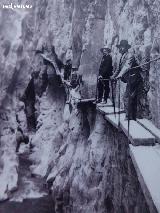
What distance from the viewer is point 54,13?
57.5 feet

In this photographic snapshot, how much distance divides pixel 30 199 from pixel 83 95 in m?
4.94

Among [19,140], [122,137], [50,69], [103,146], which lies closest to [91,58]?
[103,146]

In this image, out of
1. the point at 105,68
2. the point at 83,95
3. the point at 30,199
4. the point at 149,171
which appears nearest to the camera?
the point at 149,171

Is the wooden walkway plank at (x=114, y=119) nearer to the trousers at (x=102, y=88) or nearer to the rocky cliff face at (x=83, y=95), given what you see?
the rocky cliff face at (x=83, y=95)

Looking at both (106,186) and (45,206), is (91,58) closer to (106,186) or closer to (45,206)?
(106,186)

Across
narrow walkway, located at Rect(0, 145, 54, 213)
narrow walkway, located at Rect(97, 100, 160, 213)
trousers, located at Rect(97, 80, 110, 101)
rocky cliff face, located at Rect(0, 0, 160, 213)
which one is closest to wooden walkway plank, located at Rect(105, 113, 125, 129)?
narrow walkway, located at Rect(97, 100, 160, 213)

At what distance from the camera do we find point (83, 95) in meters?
11.0

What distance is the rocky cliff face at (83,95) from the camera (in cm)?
612

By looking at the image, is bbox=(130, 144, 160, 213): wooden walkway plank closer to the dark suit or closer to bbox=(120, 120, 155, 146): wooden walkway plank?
bbox=(120, 120, 155, 146): wooden walkway plank

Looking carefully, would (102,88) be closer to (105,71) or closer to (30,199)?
(105,71)

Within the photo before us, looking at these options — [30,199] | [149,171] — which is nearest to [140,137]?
[149,171]

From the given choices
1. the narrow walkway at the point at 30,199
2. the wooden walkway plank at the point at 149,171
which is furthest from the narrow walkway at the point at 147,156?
the narrow walkway at the point at 30,199

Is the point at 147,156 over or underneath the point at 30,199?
over

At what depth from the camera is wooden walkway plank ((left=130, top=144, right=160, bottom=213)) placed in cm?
311
